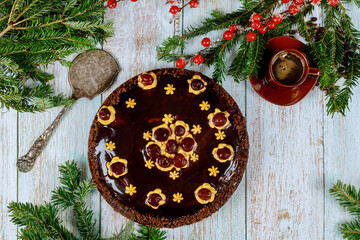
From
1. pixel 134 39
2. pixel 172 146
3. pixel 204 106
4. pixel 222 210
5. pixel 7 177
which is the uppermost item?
pixel 134 39

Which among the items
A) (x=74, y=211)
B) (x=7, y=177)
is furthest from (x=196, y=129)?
(x=7, y=177)

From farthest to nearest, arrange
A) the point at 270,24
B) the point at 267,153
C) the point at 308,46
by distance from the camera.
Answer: the point at 267,153
the point at 308,46
the point at 270,24

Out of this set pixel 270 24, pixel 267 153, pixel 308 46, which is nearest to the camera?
pixel 270 24

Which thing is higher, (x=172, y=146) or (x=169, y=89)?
(x=169, y=89)

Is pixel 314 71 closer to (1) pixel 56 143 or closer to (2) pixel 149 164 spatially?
(2) pixel 149 164

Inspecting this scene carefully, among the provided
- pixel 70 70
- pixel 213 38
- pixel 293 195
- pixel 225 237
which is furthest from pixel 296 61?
pixel 70 70

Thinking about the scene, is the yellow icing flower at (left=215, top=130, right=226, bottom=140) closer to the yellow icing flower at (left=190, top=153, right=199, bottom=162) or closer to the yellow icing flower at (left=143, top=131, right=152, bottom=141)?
the yellow icing flower at (left=190, top=153, right=199, bottom=162)
